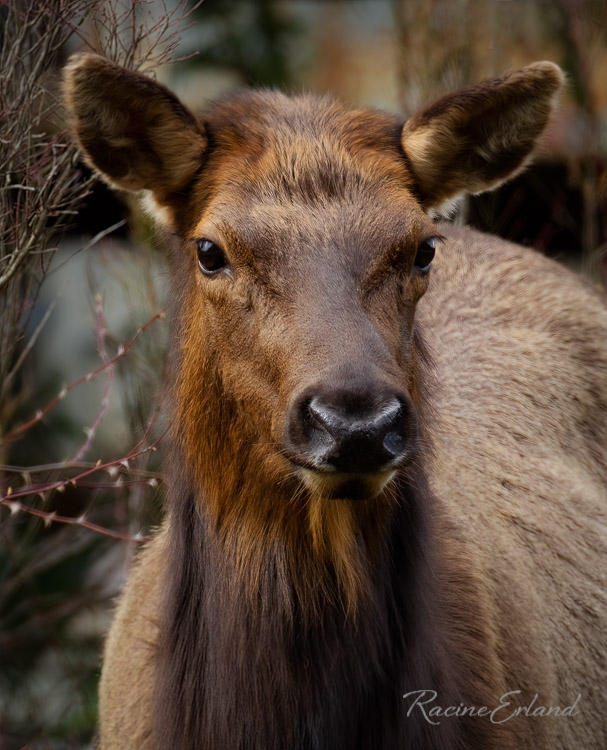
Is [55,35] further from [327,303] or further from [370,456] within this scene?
[370,456]

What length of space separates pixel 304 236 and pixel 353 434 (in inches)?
42.6

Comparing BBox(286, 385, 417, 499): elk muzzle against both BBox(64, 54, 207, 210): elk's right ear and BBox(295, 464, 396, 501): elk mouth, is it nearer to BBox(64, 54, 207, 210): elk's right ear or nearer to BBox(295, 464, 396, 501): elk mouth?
BBox(295, 464, 396, 501): elk mouth

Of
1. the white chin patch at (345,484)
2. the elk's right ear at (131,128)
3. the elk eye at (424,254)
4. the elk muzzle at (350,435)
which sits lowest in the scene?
the white chin patch at (345,484)

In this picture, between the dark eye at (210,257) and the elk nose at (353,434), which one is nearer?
the elk nose at (353,434)

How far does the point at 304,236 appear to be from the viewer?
4637 millimetres

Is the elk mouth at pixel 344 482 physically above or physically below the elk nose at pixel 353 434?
below

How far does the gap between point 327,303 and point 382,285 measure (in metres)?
0.37

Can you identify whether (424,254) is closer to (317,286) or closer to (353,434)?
(317,286)

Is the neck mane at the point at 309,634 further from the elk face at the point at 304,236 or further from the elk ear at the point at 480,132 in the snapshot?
the elk ear at the point at 480,132

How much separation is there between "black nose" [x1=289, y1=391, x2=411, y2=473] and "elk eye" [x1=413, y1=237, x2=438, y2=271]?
3.49ft

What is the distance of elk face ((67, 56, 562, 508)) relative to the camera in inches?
164

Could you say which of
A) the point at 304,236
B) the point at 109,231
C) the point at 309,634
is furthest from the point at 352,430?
the point at 109,231

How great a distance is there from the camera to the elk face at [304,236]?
4.18 m

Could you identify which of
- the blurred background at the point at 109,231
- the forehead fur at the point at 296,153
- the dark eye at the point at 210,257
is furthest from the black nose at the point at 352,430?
the blurred background at the point at 109,231
